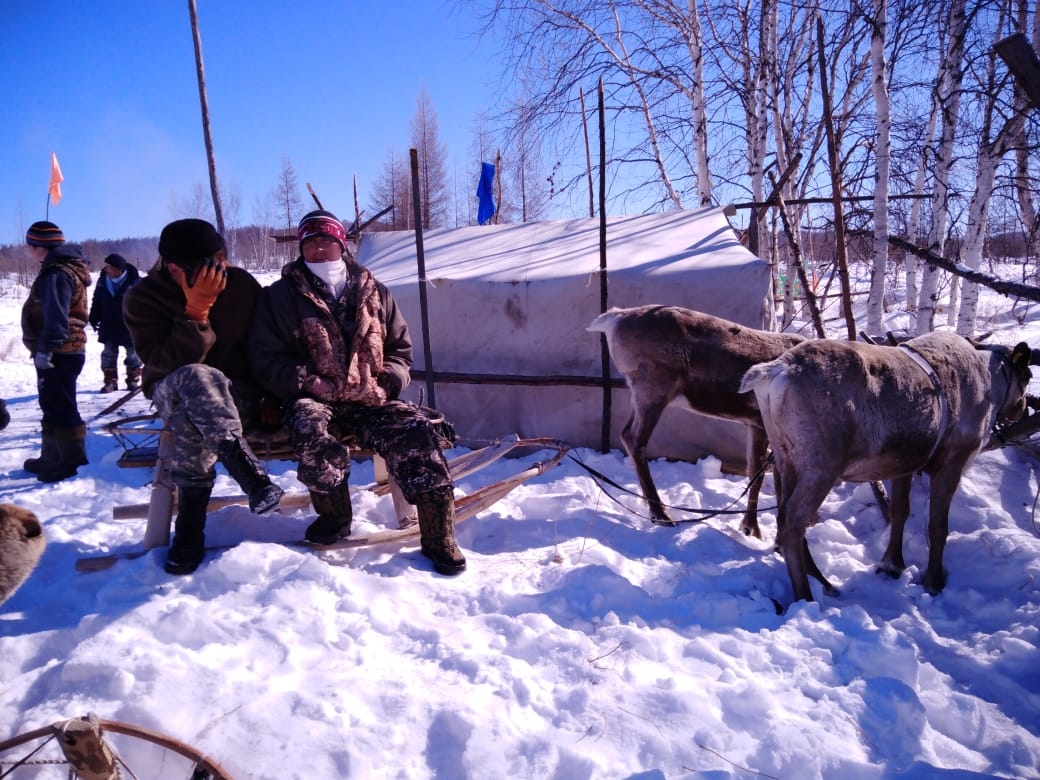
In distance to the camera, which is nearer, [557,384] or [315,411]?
[315,411]

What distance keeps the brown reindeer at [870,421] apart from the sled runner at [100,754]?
8.34 ft

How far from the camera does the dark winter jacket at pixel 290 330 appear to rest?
296 cm

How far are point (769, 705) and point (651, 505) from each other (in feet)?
6.80

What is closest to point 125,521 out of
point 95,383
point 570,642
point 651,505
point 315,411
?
point 315,411

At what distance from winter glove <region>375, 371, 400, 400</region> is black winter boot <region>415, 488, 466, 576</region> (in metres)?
0.65

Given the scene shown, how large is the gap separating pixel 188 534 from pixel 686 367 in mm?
2919

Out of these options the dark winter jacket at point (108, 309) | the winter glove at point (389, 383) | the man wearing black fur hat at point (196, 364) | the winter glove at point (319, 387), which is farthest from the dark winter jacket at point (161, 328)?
the dark winter jacket at point (108, 309)

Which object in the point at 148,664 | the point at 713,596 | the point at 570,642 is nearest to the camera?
the point at 148,664

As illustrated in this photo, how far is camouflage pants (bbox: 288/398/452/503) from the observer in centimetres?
277

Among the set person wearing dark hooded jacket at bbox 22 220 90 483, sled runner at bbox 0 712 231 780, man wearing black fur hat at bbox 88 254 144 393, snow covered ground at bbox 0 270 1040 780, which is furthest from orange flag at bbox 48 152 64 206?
sled runner at bbox 0 712 231 780

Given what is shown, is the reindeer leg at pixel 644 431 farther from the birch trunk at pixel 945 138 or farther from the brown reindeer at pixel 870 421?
the birch trunk at pixel 945 138

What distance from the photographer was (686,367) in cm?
397

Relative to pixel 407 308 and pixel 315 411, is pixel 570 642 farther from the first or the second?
pixel 407 308

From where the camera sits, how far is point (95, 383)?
9.39 metres
